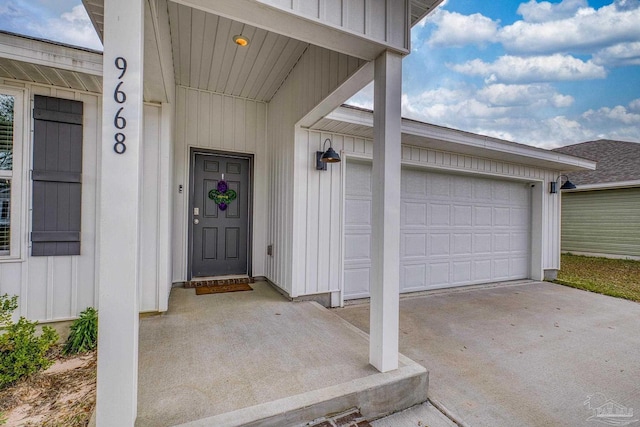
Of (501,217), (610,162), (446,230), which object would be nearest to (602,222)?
(610,162)

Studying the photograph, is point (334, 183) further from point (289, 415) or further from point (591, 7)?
point (591, 7)

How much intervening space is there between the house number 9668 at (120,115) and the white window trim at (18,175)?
2.00 metres

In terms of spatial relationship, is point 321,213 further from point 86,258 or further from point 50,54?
point 50,54

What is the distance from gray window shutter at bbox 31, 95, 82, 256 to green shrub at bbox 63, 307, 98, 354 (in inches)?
24.0

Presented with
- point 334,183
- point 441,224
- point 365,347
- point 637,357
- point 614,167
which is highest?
point 614,167

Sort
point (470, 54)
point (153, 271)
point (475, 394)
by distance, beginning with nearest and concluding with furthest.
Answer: point (475, 394)
point (153, 271)
point (470, 54)

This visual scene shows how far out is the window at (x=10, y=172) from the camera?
96.0 inches

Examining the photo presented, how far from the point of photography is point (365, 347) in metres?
2.34

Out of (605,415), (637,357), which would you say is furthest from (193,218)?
(637,357)

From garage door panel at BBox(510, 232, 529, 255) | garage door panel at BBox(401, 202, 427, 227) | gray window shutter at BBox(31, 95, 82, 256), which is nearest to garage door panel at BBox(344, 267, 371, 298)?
garage door panel at BBox(401, 202, 427, 227)

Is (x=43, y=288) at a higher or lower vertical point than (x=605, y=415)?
higher

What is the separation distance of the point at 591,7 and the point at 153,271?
15.6m

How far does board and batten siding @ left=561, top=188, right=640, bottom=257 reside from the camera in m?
8.45

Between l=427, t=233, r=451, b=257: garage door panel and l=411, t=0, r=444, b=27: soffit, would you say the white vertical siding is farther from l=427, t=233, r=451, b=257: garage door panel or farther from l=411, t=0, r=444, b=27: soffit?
l=427, t=233, r=451, b=257: garage door panel
